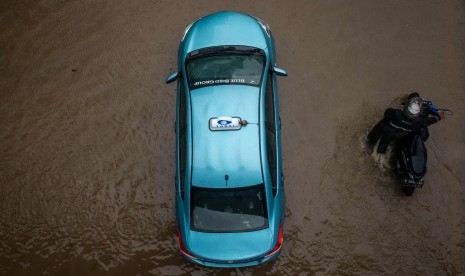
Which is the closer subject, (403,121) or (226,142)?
(226,142)

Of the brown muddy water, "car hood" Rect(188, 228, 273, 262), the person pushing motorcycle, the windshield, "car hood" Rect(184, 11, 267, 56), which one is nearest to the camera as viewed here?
"car hood" Rect(188, 228, 273, 262)

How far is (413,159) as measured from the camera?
5.63 metres

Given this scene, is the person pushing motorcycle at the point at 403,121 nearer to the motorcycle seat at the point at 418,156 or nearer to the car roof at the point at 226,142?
the motorcycle seat at the point at 418,156

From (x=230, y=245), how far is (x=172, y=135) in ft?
7.42

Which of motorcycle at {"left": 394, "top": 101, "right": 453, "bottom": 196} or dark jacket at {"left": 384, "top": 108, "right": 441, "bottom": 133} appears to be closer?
dark jacket at {"left": 384, "top": 108, "right": 441, "bottom": 133}

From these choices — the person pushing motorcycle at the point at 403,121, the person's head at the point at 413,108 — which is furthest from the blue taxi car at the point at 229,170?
the person's head at the point at 413,108

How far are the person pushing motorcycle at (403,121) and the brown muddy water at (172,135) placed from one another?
47 centimetres

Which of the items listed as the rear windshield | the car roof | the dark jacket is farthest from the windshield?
the dark jacket

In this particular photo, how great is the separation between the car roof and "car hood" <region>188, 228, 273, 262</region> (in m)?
0.70

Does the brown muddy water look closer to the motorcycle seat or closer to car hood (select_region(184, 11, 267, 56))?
the motorcycle seat

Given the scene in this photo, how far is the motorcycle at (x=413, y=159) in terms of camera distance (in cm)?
560

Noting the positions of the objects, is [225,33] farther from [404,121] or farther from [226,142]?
[404,121]

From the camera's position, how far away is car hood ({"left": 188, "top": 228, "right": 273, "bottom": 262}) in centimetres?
498

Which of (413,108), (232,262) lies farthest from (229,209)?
(413,108)
